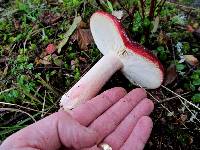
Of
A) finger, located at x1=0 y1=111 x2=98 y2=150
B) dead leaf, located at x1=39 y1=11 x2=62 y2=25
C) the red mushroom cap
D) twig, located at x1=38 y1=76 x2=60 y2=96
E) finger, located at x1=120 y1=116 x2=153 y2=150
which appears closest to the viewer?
finger, located at x1=0 y1=111 x2=98 y2=150

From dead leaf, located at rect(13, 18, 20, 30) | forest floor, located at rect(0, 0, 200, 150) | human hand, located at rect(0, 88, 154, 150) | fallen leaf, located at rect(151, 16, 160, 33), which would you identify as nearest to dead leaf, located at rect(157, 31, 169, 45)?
forest floor, located at rect(0, 0, 200, 150)

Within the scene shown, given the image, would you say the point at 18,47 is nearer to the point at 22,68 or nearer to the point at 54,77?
the point at 22,68

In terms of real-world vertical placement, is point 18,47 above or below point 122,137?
above

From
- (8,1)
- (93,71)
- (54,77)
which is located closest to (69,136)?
(93,71)

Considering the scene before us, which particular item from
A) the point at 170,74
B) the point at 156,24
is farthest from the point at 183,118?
the point at 156,24

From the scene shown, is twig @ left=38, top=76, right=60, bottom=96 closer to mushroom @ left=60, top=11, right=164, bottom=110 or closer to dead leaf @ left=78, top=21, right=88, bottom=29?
mushroom @ left=60, top=11, right=164, bottom=110

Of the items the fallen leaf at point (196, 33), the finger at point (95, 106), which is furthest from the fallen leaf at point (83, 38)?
the fallen leaf at point (196, 33)
